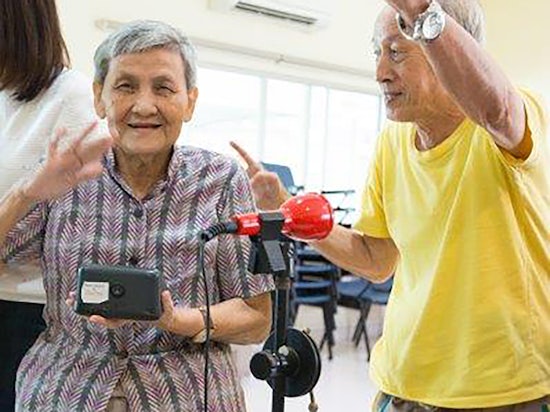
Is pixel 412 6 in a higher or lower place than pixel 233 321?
higher

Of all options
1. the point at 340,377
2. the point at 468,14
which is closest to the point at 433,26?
the point at 468,14

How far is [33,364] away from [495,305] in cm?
80

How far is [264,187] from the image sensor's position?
1338 mm

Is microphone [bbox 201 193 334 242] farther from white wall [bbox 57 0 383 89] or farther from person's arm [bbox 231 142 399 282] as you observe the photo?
white wall [bbox 57 0 383 89]

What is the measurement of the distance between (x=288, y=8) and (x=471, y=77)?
4074mm

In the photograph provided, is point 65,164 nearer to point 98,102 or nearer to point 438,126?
point 98,102

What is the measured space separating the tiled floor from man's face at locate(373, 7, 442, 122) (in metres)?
1.48

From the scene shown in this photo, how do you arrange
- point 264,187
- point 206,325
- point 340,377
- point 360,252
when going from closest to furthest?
point 206,325 → point 264,187 → point 360,252 → point 340,377

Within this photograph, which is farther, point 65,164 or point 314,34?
point 314,34

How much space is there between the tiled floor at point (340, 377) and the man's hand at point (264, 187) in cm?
122

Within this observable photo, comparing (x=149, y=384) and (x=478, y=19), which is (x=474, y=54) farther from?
(x=149, y=384)

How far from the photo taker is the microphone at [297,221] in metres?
0.93

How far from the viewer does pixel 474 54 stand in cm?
86

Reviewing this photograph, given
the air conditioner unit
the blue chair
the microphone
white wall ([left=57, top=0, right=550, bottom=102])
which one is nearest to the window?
white wall ([left=57, top=0, right=550, bottom=102])
